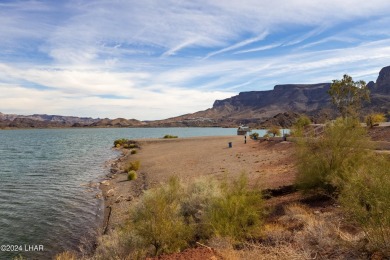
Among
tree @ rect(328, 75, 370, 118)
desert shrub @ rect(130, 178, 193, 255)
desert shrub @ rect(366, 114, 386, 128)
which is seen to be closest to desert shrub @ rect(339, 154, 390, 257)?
desert shrub @ rect(130, 178, 193, 255)

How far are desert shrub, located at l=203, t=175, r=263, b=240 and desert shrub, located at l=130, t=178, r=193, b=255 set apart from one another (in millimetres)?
948

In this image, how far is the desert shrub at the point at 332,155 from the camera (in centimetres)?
1476

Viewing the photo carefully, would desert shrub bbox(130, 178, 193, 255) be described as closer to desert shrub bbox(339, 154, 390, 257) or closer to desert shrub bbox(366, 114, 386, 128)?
desert shrub bbox(339, 154, 390, 257)

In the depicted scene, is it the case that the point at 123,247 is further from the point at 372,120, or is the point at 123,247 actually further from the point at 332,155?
the point at 372,120

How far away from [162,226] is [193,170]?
62.4 ft

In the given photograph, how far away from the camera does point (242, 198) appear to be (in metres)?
11.4

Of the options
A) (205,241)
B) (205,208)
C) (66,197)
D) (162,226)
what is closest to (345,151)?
(205,208)

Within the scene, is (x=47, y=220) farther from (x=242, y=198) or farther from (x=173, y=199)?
(x=242, y=198)

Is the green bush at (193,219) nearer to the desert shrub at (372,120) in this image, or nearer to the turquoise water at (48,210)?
the turquoise water at (48,210)

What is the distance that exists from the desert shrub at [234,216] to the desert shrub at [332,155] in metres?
4.22

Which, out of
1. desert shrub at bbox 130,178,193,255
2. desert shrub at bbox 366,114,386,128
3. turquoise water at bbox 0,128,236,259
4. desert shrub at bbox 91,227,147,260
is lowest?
turquoise water at bbox 0,128,236,259

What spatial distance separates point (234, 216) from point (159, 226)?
8.63 ft

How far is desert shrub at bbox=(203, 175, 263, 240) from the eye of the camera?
10508mm

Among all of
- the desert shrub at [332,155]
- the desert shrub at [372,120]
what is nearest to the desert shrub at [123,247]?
the desert shrub at [332,155]
